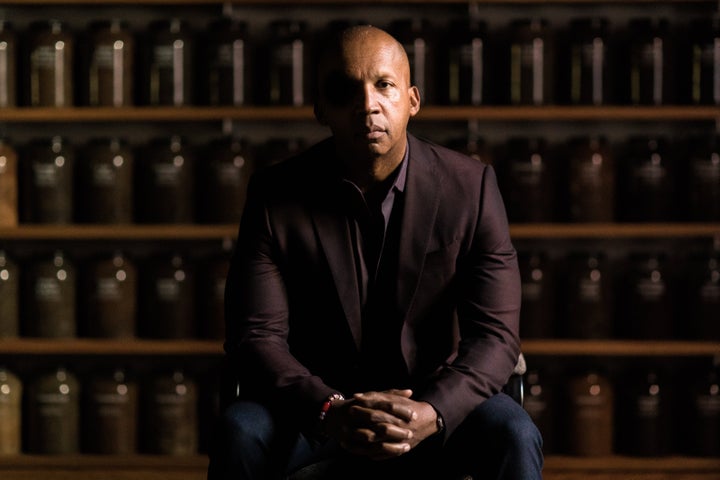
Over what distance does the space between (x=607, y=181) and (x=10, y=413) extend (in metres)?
1.88

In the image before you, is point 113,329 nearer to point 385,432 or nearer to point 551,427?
point 551,427

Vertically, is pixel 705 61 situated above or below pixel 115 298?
above

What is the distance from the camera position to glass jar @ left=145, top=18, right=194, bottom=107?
292cm

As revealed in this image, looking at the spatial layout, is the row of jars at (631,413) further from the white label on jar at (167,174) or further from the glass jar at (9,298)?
the glass jar at (9,298)

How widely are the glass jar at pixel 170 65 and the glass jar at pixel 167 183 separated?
12cm

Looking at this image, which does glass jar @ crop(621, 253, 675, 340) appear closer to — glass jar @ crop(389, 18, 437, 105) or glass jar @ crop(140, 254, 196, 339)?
glass jar @ crop(389, 18, 437, 105)

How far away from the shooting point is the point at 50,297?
2.93 metres

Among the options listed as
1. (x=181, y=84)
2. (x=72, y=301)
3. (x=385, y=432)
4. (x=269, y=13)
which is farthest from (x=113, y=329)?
(x=385, y=432)

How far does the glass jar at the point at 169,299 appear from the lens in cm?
292

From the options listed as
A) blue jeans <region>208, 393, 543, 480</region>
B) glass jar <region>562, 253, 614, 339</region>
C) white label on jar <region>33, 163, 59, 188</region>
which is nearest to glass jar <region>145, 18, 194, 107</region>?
white label on jar <region>33, 163, 59, 188</region>

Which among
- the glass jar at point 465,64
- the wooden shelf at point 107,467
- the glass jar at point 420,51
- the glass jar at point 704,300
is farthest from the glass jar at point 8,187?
the glass jar at point 704,300

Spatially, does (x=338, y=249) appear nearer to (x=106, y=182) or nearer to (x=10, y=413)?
(x=106, y=182)

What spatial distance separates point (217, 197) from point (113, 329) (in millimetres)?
500

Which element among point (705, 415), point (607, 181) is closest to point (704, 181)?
point (607, 181)
